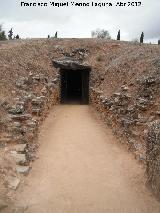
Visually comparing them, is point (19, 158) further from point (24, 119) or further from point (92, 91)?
point (92, 91)

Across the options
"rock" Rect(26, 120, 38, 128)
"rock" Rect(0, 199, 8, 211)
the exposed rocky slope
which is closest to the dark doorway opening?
the exposed rocky slope

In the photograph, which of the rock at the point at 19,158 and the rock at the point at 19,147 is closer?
the rock at the point at 19,158

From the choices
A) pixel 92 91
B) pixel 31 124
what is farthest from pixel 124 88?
pixel 31 124

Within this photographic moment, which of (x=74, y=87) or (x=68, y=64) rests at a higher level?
(x=68, y=64)

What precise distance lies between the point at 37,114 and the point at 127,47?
974 cm

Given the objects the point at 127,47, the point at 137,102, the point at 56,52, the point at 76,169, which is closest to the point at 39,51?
the point at 56,52

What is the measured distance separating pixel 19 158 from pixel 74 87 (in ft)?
51.9

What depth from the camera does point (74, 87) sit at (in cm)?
2589

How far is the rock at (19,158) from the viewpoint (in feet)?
33.9

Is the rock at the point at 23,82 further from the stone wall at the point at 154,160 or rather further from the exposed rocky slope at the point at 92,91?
the stone wall at the point at 154,160

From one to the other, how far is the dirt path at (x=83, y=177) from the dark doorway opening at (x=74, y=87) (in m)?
6.20

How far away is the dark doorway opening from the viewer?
67.5 ft

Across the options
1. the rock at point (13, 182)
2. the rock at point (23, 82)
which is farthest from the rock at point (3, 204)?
the rock at point (23, 82)

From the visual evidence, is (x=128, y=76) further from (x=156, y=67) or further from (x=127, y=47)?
(x=127, y=47)
